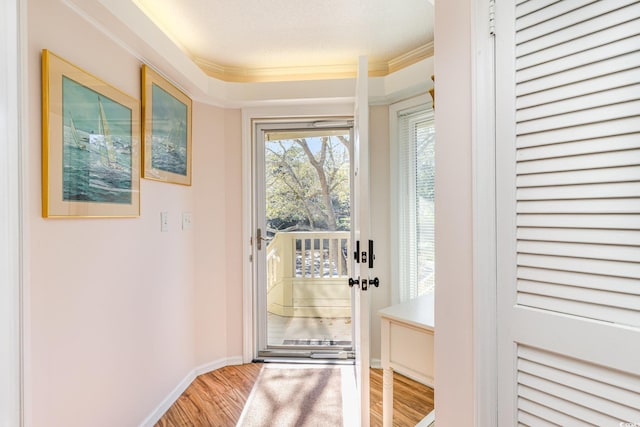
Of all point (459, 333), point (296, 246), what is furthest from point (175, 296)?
point (459, 333)

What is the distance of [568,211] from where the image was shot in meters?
0.73

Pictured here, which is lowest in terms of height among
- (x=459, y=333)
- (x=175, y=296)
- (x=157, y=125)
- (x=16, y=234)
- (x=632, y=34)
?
(x=175, y=296)

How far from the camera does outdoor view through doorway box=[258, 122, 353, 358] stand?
2682 millimetres

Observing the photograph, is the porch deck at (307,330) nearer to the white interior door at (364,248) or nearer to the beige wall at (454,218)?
the white interior door at (364,248)

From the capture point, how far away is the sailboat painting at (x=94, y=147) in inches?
49.8

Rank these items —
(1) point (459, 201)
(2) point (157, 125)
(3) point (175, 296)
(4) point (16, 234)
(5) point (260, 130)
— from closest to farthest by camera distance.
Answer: (4) point (16, 234) → (1) point (459, 201) → (2) point (157, 125) → (3) point (175, 296) → (5) point (260, 130)

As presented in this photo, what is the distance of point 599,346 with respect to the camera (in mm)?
679

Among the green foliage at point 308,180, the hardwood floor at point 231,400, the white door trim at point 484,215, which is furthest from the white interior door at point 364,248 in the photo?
the green foliage at point 308,180

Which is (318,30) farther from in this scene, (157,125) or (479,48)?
(479,48)

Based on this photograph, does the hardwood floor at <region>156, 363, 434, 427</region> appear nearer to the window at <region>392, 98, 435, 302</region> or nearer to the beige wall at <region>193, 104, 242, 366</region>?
the beige wall at <region>193, 104, 242, 366</region>

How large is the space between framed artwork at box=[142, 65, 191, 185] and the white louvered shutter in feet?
5.75

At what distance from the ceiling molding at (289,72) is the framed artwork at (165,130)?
42cm

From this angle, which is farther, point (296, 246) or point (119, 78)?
point (296, 246)

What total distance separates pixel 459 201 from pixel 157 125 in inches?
69.7
